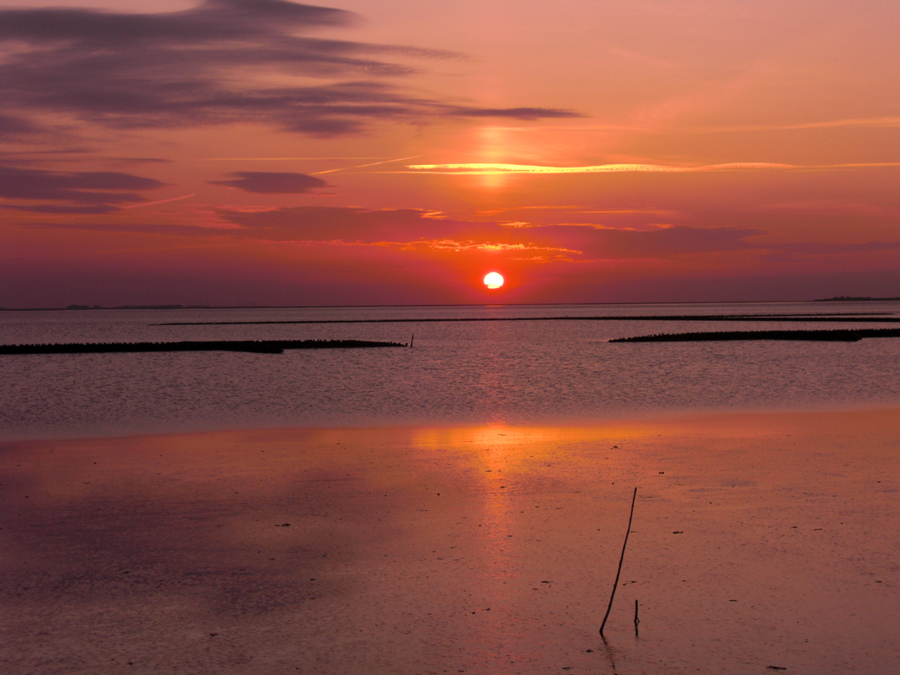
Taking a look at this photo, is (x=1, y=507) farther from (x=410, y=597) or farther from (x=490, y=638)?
(x=490, y=638)

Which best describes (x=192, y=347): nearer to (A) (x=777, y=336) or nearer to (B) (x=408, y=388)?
(B) (x=408, y=388)

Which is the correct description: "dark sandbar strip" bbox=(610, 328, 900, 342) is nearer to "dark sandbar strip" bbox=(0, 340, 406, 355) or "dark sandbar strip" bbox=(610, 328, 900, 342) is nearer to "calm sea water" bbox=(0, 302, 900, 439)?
"calm sea water" bbox=(0, 302, 900, 439)

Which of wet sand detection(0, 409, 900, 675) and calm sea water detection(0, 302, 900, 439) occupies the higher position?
wet sand detection(0, 409, 900, 675)

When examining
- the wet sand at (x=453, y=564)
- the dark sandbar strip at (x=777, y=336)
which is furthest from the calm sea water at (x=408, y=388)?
the dark sandbar strip at (x=777, y=336)

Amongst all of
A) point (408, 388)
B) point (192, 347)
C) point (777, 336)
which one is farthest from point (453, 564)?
point (777, 336)

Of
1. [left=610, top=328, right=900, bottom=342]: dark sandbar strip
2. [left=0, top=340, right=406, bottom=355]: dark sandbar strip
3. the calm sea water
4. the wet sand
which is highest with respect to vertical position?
the wet sand

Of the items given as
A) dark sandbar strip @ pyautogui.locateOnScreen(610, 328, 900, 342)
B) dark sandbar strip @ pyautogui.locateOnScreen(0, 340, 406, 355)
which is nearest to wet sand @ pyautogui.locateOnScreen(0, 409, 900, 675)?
dark sandbar strip @ pyautogui.locateOnScreen(0, 340, 406, 355)

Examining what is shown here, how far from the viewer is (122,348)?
9944 centimetres

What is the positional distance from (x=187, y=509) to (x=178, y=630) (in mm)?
5899

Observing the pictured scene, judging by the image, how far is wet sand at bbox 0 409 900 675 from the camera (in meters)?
8.17

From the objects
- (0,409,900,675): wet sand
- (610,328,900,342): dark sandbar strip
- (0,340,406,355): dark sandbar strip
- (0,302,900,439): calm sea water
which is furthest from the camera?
(610,328,900,342): dark sandbar strip

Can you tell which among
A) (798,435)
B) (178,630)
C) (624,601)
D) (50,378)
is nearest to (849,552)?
(624,601)

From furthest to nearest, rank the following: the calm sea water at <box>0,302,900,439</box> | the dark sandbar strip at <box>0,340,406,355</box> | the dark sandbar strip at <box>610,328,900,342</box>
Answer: the dark sandbar strip at <box>610,328,900,342</box>
the dark sandbar strip at <box>0,340,406,355</box>
the calm sea water at <box>0,302,900,439</box>

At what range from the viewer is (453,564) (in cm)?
1096
